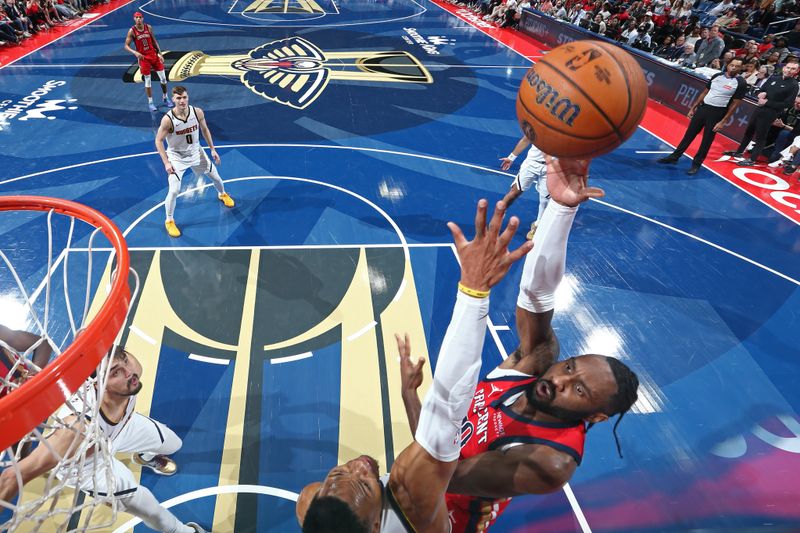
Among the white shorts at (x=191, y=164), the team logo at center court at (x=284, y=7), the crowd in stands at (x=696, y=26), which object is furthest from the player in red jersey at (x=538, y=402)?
the team logo at center court at (x=284, y=7)

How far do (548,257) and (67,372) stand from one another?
81.6 inches

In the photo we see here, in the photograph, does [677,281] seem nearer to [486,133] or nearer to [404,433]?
[404,433]

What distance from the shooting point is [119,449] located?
311cm

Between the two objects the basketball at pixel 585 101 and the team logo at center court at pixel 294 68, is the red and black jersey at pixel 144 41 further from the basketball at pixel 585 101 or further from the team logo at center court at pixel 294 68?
the basketball at pixel 585 101

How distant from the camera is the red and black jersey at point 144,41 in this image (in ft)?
30.3

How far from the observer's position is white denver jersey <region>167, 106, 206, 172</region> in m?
5.87

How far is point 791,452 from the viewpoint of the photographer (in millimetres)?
4105

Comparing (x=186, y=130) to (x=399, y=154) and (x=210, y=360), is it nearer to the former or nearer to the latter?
(x=210, y=360)

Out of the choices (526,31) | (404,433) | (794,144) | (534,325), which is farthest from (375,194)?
(526,31)

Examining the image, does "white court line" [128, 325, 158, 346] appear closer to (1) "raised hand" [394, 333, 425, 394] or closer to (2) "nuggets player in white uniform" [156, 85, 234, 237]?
(2) "nuggets player in white uniform" [156, 85, 234, 237]

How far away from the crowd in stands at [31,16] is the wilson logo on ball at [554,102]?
16.6 metres

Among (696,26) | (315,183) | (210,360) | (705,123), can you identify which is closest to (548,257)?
(210,360)

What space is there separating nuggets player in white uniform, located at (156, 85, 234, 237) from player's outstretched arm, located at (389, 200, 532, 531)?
5.42m

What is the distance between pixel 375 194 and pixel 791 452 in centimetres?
579
